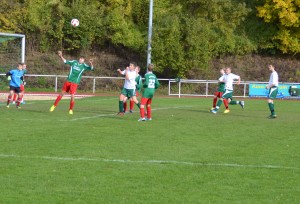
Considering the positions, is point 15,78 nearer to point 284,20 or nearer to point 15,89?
point 15,89

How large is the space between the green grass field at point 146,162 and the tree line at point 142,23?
32.3m

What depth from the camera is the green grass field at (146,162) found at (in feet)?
30.2

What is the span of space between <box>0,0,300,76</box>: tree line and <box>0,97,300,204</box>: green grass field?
32.3 m

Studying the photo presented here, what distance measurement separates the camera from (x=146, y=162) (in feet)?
38.9

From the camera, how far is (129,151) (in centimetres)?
1316

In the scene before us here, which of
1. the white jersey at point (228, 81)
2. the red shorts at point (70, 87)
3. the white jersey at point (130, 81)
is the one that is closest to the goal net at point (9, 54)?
the red shorts at point (70, 87)

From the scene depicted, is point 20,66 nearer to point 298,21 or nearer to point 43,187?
point 43,187

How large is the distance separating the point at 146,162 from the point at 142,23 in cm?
4359

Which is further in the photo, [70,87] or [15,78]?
[15,78]

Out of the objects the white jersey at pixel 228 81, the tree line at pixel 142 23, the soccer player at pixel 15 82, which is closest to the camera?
the white jersey at pixel 228 81

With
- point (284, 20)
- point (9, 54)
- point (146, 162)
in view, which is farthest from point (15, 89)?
point (284, 20)

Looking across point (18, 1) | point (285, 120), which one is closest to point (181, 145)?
point (285, 120)

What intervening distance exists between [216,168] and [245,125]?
8782 mm

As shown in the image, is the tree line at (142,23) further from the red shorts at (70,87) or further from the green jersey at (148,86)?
the green jersey at (148,86)
